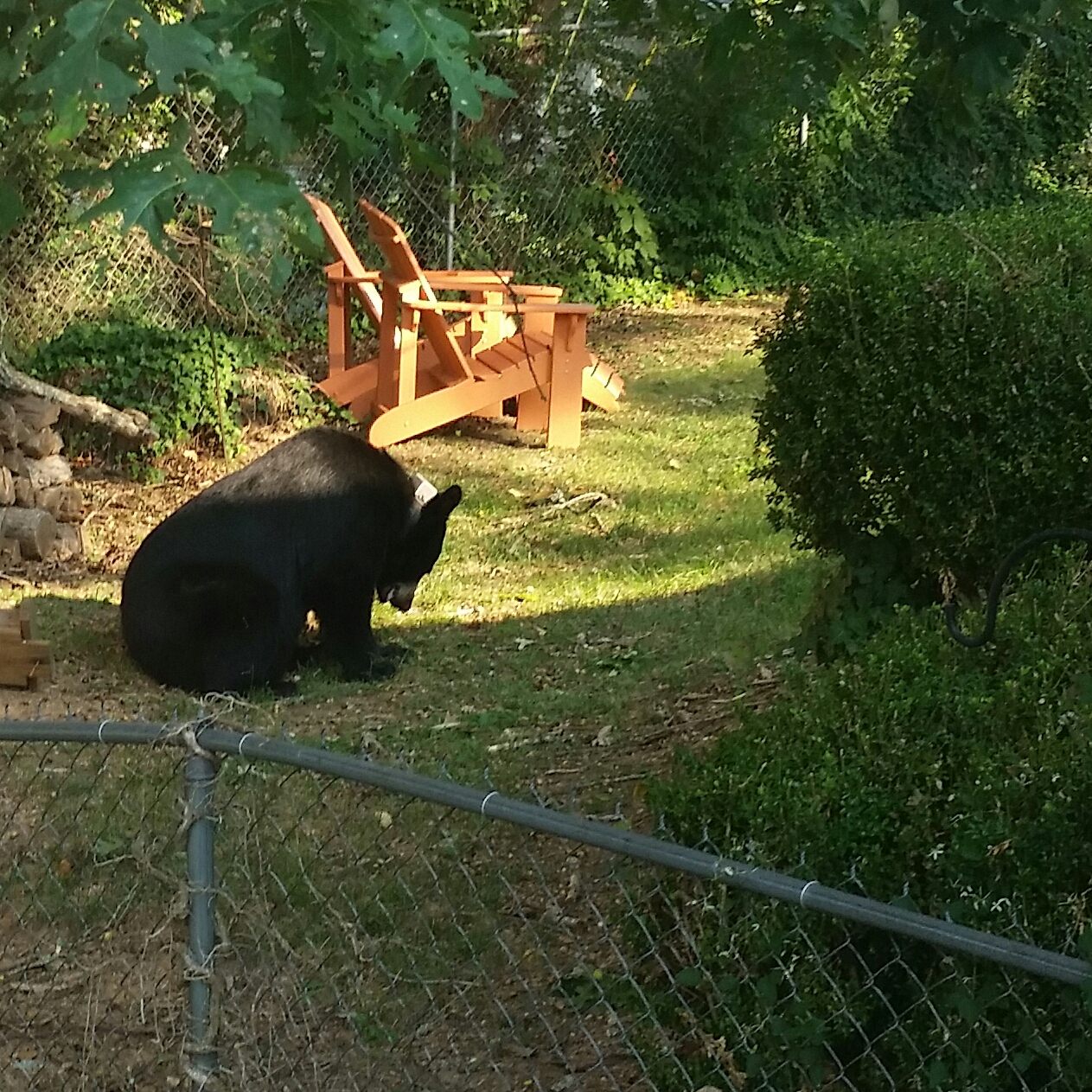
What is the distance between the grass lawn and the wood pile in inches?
9.0

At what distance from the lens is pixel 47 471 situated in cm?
929

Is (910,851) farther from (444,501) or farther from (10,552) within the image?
(10,552)

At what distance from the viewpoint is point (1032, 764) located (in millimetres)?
2982

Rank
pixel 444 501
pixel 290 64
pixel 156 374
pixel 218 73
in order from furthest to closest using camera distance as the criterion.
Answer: pixel 156 374 → pixel 444 501 → pixel 290 64 → pixel 218 73

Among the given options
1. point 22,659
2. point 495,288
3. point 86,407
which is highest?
point 495,288

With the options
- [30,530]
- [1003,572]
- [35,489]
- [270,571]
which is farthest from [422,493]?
[1003,572]

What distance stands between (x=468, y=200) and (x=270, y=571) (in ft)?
27.4

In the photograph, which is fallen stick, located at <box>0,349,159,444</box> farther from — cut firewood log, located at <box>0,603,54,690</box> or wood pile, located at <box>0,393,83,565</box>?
cut firewood log, located at <box>0,603,54,690</box>

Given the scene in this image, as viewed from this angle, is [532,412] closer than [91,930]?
No

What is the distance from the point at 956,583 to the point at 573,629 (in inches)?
118

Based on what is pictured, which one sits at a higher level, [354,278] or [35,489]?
[354,278]

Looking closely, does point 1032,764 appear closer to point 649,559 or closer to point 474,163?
point 649,559

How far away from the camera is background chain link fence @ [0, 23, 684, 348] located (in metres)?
11.0

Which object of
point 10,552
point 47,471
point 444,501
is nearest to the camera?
point 444,501
